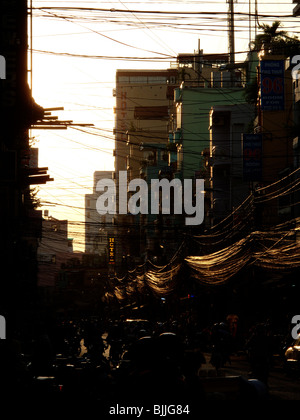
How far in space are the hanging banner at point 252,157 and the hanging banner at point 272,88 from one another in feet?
8.81

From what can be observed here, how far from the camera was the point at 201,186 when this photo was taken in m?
77.6

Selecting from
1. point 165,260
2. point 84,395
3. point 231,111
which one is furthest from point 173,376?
point 165,260

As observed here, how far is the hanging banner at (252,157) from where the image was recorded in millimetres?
51781

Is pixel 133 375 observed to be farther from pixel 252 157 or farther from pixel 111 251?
pixel 111 251

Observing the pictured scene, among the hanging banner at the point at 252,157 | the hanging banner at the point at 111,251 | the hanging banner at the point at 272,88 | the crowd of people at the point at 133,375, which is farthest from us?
the hanging banner at the point at 111,251

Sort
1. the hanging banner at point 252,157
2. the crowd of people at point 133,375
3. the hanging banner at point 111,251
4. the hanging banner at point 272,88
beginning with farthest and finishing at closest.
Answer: the hanging banner at point 111,251
the hanging banner at point 252,157
the hanging banner at point 272,88
the crowd of people at point 133,375

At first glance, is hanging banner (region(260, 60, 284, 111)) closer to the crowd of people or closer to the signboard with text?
the crowd of people

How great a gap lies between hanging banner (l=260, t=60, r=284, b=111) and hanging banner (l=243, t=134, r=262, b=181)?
2686 millimetres

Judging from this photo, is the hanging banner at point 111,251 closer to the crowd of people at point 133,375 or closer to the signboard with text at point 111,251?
the signboard with text at point 111,251

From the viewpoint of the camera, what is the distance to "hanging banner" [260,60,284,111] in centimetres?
4800

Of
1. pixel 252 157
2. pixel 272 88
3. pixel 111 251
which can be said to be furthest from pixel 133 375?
pixel 111 251

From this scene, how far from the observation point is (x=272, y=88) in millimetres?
49656

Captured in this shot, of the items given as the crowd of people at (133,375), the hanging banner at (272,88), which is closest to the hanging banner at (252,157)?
the hanging banner at (272,88)

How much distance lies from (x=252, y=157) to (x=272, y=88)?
4678mm
